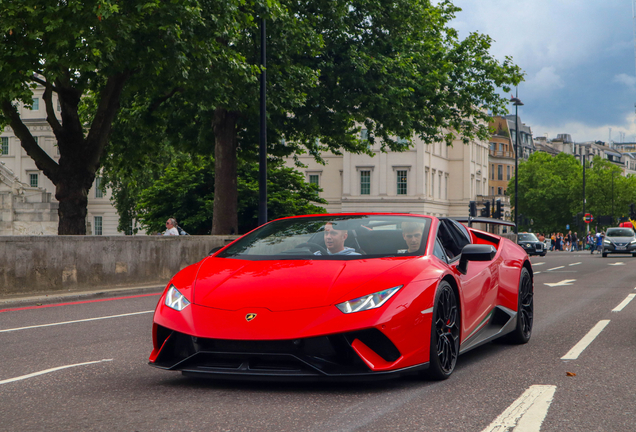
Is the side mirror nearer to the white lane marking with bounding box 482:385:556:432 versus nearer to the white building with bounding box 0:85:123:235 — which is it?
the white lane marking with bounding box 482:385:556:432

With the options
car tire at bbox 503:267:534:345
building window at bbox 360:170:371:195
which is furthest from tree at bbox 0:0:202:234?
building window at bbox 360:170:371:195

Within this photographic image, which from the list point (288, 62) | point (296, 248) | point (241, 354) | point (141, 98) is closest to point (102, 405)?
point (241, 354)

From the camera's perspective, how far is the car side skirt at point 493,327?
6590mm

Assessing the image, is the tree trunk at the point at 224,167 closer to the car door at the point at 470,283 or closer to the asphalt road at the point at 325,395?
the asphalt road at the point at 325,395

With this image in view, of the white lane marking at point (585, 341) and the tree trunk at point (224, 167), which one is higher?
the tree trunk at point (224, 167)

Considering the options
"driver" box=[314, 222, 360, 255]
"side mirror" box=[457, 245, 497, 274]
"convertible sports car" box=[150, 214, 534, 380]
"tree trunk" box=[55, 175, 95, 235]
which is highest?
"tree trunk" box=[55, 175, 95, 235]

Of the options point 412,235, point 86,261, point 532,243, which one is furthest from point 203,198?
point 412,235

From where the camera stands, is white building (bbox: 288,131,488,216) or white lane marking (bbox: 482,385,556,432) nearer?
white lane marking (bbox: 482,385,556,432)

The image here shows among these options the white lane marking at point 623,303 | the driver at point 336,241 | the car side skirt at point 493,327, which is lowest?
the white lane marking at point 623,303

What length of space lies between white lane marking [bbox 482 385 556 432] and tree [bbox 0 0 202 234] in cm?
1180

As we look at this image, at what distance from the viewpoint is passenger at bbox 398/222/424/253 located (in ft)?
20.1

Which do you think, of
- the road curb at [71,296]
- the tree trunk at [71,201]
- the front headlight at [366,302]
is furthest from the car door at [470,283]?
the tree trunk at [71,201]

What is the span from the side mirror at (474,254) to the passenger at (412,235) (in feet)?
1.32

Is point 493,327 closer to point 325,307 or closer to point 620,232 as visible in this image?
point 325,307
